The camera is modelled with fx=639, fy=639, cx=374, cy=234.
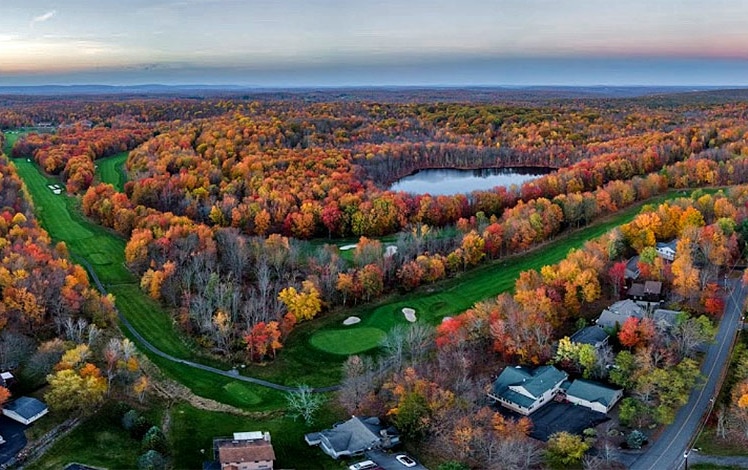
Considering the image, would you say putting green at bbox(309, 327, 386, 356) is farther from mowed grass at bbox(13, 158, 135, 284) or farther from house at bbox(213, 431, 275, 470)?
mowed grass at bbox(13, 158, 135, 284)

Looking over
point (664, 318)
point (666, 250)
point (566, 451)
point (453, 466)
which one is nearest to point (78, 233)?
point (453, 466)

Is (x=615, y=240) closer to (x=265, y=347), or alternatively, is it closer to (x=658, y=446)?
(x=658, y=446)

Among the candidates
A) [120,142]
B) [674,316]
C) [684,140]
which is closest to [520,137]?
[684,140]

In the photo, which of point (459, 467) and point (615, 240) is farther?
point (615, 240)

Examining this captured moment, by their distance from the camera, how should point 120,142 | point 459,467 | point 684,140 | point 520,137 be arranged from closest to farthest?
1. point 459,467
2. point 684,140
3. point 120,142
4. point 520,137

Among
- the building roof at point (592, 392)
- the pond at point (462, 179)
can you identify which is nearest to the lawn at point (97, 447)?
the building roof at point (592, 392)

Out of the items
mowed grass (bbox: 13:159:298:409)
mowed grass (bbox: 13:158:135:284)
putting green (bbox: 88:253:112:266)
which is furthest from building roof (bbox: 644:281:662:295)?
putting green (bbox: 88:253:112:266)

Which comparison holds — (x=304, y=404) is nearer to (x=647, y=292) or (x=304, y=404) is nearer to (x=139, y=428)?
(x=139, y=428)
